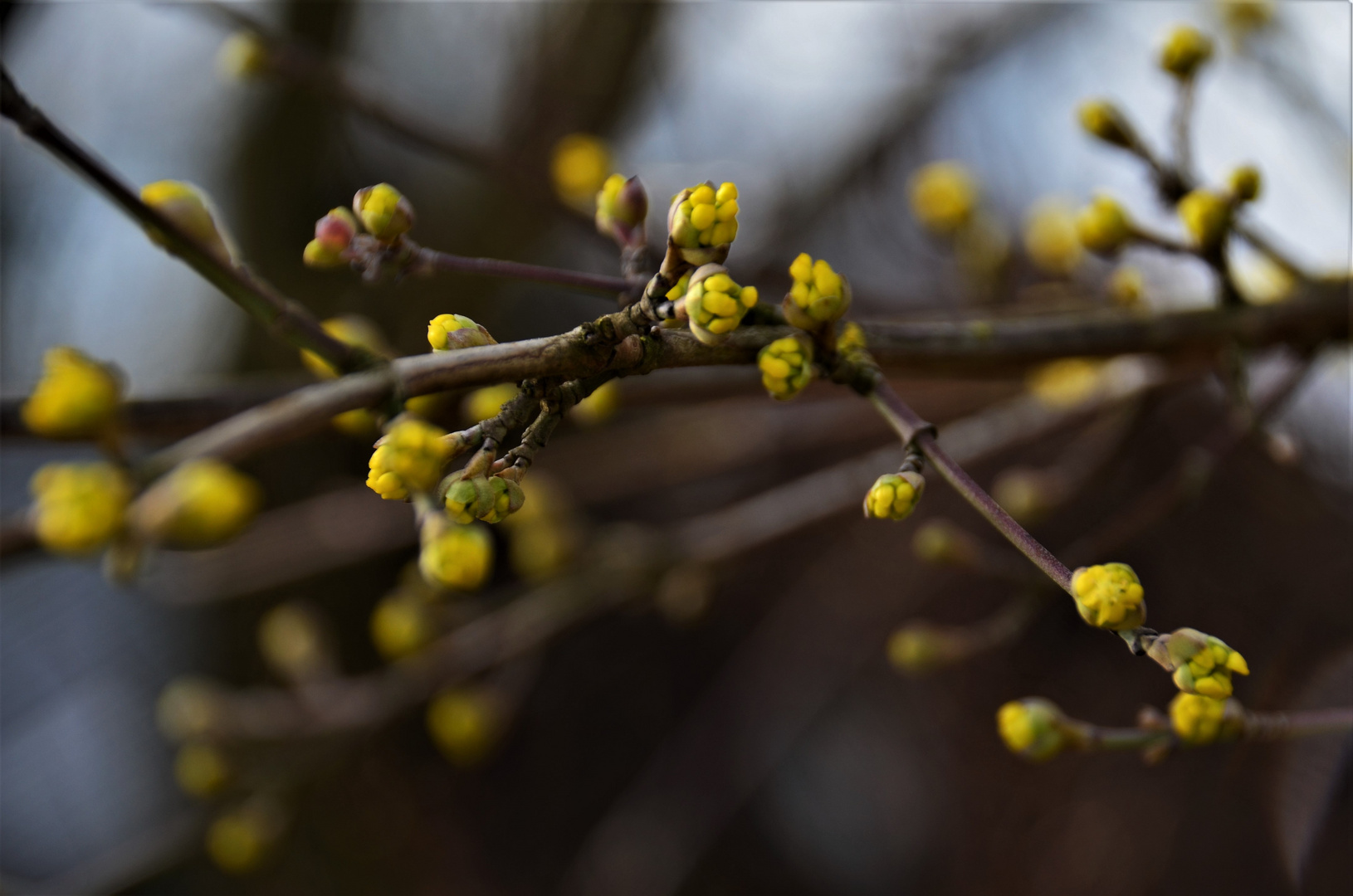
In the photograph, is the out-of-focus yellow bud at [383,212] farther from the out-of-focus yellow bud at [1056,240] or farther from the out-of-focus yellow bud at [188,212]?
the out-of-focus yellow bud at [1056,240]

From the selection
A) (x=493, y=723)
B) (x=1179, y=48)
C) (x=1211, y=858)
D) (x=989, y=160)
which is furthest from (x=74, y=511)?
(x=989, y=160)

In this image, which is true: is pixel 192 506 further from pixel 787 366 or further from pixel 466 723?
pixel 466 723

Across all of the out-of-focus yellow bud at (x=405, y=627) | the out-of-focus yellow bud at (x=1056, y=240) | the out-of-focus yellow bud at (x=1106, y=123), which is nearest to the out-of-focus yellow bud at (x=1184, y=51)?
the out-of-focus yellow bud at (x=1106, y=123)

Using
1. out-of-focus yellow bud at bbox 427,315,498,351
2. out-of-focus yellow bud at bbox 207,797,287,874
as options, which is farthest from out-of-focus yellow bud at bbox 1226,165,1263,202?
out-of-focus yellow bud at bbox 207,797,287,874

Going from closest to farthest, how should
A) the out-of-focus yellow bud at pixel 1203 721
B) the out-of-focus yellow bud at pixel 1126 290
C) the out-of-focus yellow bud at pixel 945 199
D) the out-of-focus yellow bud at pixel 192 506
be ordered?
the out-of-focus yellow bud at pixel 192 506 → the out-of-focus yellow bud at pixel 1203 721 → the out-of-focus yellow bud at pixel 1126 290 → the out-of-focus yellow bud at pixel 945 199

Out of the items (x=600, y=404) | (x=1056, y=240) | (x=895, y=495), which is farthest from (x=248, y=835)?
(x=1056, y=240)

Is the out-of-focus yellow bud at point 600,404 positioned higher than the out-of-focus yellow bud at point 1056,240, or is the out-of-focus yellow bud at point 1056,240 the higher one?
the out-of-focus yellow bud at point 1056,240
